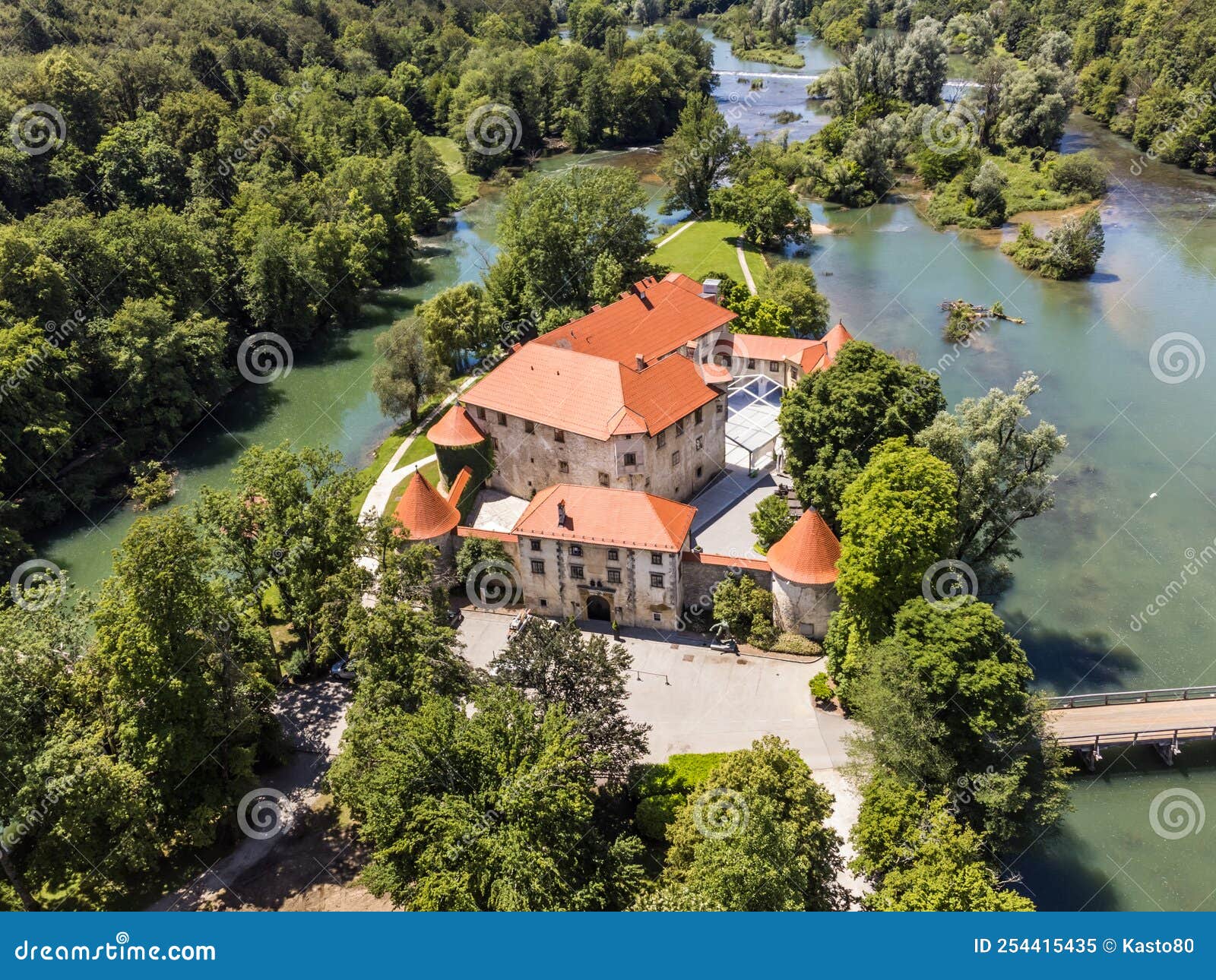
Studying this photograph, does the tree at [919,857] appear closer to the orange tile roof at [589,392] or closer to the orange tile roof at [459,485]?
the orange tile roof at [589,392]

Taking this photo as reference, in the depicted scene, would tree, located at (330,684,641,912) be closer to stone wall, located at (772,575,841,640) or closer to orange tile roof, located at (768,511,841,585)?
orange tile roof, located at (768,511,841,585)

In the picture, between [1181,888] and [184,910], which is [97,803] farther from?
[1181,888]

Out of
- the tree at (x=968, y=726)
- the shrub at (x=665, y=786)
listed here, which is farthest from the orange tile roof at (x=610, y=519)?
the tree at (x=968, y=726)

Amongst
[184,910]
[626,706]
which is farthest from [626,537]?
[184,910]

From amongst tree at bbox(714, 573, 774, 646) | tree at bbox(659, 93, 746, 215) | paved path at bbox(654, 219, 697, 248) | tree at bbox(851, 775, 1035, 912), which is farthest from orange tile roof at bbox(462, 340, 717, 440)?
tree at bbox(659, 93, 746, 215)

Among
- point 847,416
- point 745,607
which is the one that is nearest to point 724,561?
point 745,607
